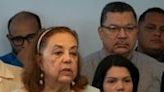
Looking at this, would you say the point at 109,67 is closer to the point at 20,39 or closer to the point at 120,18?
the point at 120,18

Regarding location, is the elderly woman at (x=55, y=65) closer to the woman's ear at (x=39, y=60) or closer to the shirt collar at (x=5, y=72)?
the woman's ear at (x=39, y=60)

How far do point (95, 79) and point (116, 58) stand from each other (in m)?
0.14

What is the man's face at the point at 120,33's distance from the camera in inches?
85.8

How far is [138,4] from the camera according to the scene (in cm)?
282

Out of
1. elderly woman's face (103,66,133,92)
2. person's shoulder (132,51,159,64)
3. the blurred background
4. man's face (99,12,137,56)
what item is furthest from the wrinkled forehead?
the blurred background

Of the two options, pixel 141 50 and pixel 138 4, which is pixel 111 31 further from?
pixel 138 4

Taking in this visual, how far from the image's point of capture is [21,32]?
2379 millimetres

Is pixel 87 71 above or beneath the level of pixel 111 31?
beneath

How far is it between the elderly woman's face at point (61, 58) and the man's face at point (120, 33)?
46cm

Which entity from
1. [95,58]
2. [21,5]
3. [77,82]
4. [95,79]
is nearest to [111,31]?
[95,58]

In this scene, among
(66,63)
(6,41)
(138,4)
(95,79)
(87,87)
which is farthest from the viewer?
(138,4)

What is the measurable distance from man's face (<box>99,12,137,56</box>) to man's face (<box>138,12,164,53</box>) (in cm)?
40

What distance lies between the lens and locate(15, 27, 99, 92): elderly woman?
1.73 meters

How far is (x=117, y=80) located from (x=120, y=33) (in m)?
0.38
